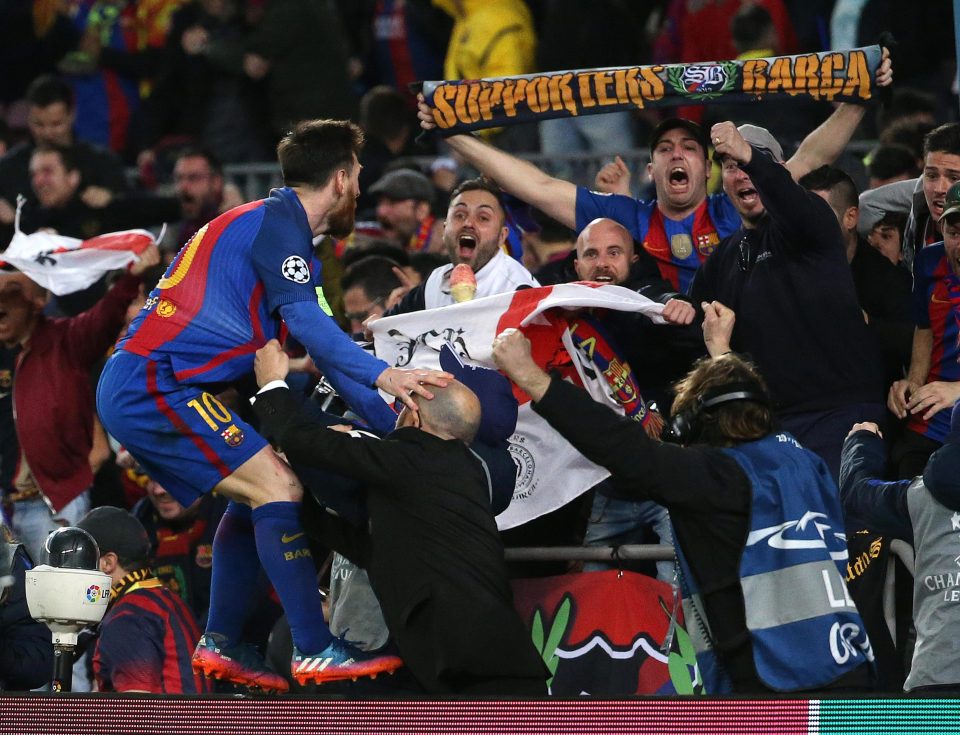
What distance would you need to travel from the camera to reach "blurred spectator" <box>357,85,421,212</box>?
11836mm

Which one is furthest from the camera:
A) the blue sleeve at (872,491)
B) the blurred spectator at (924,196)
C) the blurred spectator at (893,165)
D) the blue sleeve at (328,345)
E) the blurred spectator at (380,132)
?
the blurred spectator at (380,132)

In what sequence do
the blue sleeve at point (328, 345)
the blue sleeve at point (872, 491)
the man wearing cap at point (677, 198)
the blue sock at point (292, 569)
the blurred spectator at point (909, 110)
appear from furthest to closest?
the blurred spectator at point (909, 110) → the man wearing cap at point (677, 198) → the blue sock at point (292, 569) → the blue sleeve at point (328, 345) → the blue sleeve at point (872, 491)

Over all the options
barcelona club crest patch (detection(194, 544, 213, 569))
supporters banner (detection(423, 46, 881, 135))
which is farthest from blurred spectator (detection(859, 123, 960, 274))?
barcelona club crest patch (detection(194, 544, 213, 569))

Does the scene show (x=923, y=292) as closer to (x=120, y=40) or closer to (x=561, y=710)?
(x=561, y=710)

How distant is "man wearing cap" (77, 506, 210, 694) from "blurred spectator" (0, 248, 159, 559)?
5.82ft

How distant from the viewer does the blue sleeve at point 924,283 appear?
7.14 metres

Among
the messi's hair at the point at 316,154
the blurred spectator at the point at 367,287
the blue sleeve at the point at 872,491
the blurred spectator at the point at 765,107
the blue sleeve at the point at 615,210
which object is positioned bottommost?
the blue sleeve at the point at 872,491

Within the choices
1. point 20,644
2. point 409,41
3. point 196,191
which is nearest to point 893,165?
point 196,191

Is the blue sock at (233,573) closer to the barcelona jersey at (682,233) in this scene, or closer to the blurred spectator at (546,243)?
the barcelona jersey at (682,233)

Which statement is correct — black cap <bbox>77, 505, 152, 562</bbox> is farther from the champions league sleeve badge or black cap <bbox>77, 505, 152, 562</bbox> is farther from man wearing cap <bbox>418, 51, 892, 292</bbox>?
man wearing cap <bbox>418, 51, 892, 292</bbox>

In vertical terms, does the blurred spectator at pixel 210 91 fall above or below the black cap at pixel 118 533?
above

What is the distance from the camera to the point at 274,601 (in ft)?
26.2

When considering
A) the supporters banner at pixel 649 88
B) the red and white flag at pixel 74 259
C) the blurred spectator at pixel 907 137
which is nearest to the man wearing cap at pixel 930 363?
the supporters banner at pixel 649 88

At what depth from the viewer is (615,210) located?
27.2 feet
